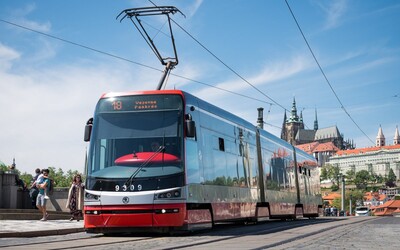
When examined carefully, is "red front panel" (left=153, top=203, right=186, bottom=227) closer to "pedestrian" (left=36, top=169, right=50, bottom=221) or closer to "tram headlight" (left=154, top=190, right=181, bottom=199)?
"tram headlight" (left=154, top=190, right=181, bottom=199)

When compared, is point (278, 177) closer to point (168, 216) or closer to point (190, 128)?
point (190, 128)

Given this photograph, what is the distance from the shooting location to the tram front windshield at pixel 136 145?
1264 centimetres

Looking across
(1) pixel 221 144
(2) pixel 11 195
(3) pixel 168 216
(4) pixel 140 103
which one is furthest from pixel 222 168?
(2) pixel 11 195

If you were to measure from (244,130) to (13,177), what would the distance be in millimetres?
8954

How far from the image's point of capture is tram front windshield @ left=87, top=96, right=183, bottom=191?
1264cm

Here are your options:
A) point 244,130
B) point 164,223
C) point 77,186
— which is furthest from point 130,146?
point 77,186

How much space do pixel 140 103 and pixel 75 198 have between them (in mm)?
7400

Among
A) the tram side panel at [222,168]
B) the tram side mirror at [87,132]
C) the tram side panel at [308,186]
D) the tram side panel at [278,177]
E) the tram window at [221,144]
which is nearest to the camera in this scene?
the tram side mirror at [87,132]

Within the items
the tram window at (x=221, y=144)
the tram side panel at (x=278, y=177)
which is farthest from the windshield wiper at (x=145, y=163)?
the tram side panel at (x=278, y=177)

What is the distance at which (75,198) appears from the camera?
19672mm

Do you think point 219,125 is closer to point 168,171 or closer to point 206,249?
point 168,171

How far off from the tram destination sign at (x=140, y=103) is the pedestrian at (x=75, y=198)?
680 cm

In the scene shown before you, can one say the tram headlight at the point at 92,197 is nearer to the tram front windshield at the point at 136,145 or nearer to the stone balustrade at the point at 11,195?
the tram front windshield at the point at 136,145

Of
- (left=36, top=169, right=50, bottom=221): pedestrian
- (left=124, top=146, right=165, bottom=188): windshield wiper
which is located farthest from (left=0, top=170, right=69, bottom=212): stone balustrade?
(left=124, top=146, right=165, bottom=188): windshield wiper
